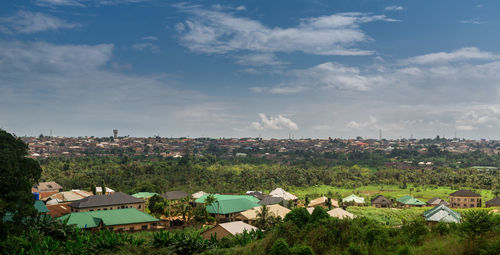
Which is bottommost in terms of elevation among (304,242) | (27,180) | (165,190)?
(165,190)

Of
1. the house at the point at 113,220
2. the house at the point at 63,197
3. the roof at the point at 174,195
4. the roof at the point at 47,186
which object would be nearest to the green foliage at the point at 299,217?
the house at the point at 113,220

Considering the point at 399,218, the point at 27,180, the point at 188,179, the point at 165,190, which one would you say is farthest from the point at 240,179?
the point at 27,180

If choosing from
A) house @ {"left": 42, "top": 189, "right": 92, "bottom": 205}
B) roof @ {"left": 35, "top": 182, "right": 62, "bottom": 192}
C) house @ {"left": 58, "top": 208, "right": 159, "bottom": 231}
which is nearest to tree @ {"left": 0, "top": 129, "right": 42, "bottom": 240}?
house @ {"left": 58, "top": 208, "right": 159, "bottom": 231}

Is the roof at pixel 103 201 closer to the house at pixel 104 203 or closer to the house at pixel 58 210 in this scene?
the house at pixel 104 203

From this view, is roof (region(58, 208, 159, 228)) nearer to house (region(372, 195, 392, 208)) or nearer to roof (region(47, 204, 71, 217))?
roof (region(47, 204, 71, 217))

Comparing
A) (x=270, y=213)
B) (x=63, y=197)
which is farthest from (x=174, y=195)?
(x=270, y=213)

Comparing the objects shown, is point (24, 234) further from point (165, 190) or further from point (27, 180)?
point (165, 190)

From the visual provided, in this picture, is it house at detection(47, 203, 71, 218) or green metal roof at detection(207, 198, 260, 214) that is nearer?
house at detection(47, 203, 71, 218)
